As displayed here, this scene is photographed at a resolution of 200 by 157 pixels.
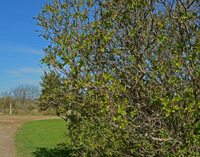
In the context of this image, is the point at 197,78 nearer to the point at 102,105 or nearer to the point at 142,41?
the point at 142,41

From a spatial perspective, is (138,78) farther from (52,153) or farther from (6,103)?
(6,103)

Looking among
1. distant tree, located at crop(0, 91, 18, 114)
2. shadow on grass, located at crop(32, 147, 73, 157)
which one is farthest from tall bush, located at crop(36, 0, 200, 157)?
distant tree, located at crop(0, 91, 18, 114)

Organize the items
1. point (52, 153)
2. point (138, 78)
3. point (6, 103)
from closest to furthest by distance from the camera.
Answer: point (138, 78), point (52, 153), point (6, 103)

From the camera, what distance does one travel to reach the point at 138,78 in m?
3.23

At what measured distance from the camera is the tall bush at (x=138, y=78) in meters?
3.00

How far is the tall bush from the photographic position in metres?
3.00

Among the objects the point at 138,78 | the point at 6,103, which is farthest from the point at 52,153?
the point at 6,103

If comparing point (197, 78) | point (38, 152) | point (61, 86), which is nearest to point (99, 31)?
point (61, 86)

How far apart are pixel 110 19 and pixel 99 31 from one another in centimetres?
37

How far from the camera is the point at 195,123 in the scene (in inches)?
119

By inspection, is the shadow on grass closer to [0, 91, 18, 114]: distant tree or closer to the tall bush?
the tall bush

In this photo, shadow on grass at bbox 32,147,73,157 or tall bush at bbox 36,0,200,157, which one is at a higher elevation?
tall bush at bbox 36,0,200,157

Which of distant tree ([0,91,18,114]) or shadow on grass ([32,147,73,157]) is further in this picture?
distant tree ([0,91,18,114])

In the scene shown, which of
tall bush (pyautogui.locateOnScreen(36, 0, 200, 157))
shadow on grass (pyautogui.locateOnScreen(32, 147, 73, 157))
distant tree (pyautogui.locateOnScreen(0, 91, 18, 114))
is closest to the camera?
tall bush (pyautogui.locateOnScreen(36, 0, 200, 157))
